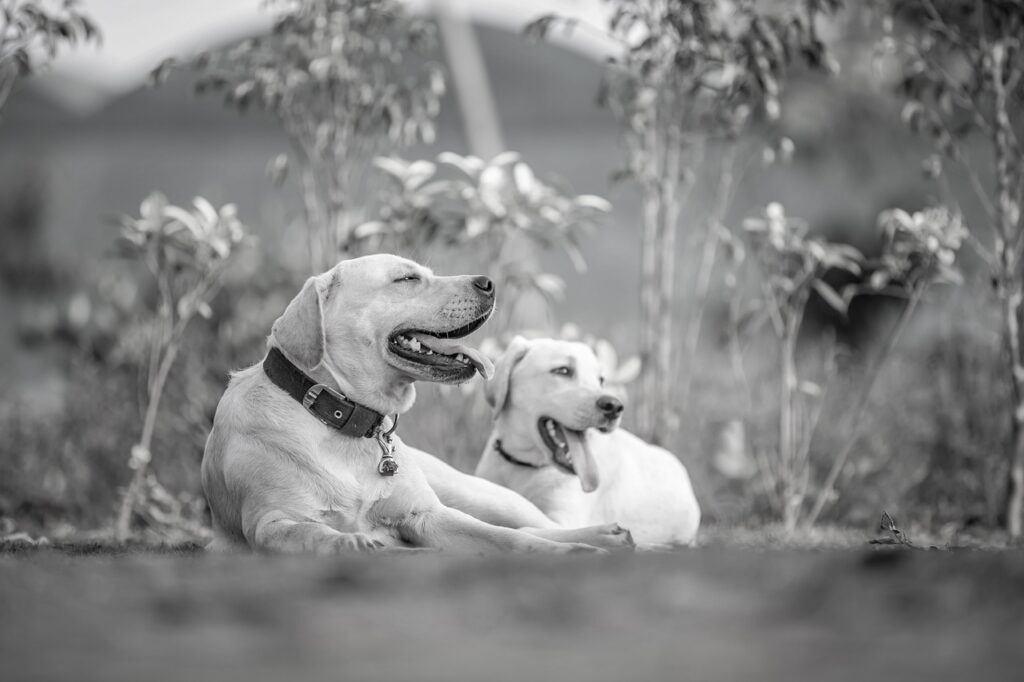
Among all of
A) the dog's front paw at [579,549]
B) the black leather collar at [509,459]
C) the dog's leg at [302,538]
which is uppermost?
the dog's leg at [302,538]

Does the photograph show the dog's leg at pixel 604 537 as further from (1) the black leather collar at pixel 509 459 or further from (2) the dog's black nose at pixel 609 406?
(1) the black leather collar at pixel 509 459

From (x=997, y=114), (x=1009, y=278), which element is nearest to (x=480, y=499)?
(x=1009, y=278)

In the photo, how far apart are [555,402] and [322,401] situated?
4.00 ft

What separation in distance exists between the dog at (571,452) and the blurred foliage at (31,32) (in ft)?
8.55

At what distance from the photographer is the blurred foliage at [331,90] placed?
590cm

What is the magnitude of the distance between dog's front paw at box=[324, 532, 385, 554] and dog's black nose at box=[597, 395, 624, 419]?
1.49 meters

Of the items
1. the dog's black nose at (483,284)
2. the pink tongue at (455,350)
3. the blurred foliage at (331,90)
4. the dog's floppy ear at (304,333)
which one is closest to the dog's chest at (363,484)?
the dog's floppy ear at (304,333)

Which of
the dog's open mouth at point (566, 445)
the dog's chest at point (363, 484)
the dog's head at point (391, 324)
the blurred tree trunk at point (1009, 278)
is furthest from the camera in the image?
the blurred tree trunk at point (1009, 278)

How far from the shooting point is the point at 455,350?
370cm

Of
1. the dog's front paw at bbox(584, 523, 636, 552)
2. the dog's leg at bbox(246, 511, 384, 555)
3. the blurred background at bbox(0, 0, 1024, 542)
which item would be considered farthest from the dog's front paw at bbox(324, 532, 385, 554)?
the blurred background at bbox(0, 0, 1024, 542)

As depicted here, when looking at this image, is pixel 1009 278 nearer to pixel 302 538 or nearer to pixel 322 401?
pixel 322 401

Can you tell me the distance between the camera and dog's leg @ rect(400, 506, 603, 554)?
3.07 metres

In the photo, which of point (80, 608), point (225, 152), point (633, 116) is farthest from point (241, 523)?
point (225, 152)

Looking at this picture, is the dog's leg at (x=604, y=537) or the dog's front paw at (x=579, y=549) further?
the dog's leg at (x=604, y=537)
